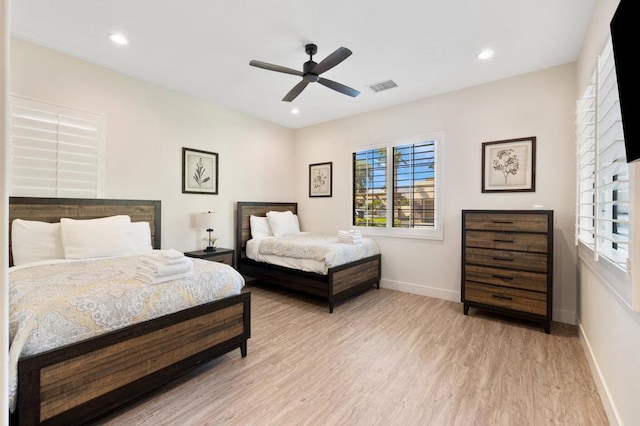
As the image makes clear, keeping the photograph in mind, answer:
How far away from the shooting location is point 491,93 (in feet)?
11.8

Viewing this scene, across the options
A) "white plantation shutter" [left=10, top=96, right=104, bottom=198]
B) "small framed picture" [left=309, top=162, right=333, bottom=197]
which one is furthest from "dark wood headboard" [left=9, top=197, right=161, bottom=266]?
"small framed picture" [left=309, top=162, right=333, bottom=197]

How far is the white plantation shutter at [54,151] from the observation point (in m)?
2.76

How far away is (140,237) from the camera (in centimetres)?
318

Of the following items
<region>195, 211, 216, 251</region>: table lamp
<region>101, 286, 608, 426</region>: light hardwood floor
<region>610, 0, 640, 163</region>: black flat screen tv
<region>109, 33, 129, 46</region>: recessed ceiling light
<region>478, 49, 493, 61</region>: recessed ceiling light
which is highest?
<region>478, 49, 493, 61</region>: recessed ceiling light

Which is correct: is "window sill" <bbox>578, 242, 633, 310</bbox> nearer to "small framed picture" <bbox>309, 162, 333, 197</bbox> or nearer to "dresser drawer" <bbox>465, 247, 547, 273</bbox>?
"dresser drawer" <bbox>465, 247, 547, 273</bbox>

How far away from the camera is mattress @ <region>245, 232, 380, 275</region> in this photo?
3.62 m

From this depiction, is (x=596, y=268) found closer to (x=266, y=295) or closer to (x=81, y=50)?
(x=266, y=295)

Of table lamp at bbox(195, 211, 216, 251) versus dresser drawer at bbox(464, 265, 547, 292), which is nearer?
dresser drawer at bbox(464, 265, 547, 292)

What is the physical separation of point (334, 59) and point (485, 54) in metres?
1.66

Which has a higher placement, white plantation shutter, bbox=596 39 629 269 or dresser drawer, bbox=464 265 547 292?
white plantation shutter, bbox=596 39 629 269

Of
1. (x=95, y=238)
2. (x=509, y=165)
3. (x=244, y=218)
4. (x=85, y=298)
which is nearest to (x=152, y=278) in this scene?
(x=85, y=298)

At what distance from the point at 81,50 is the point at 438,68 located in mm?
3798

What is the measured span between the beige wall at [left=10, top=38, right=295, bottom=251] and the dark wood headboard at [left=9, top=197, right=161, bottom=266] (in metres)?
0.14

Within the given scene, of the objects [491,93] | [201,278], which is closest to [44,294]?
[201,278]
